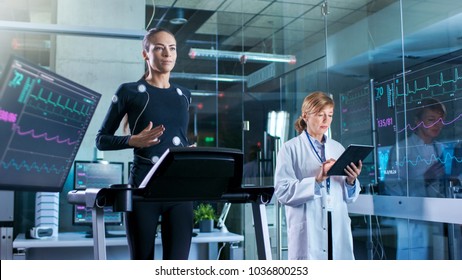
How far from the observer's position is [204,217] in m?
3.60

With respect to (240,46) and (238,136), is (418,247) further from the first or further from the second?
Answer: (240,46)

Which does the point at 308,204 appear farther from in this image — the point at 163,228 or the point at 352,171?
the point at 163,228

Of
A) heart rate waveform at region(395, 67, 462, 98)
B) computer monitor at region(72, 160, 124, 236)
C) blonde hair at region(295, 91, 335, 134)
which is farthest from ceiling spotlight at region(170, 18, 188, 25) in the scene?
heart rate waveform at region(395, 67, 462, 98)

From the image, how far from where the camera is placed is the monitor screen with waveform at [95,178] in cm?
330

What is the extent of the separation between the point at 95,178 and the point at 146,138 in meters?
1.28

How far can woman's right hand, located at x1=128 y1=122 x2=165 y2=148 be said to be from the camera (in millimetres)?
2189

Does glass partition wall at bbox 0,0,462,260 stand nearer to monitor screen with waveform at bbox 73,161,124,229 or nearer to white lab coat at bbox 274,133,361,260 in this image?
monitor screen with waveform at bbox 73,161,124,229

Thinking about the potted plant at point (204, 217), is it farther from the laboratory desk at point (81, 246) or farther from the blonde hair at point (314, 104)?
the blonde hair at point (314, 104)

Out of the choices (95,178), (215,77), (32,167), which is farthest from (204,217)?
(32,167)

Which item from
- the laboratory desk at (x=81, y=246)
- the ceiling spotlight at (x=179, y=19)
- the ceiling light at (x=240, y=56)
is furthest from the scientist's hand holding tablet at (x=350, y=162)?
the ceiling spotlight at (x=179, y=19)

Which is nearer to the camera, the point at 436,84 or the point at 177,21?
the point at 436,84

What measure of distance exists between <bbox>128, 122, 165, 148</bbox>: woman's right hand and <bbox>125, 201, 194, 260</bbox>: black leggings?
11.3 inches

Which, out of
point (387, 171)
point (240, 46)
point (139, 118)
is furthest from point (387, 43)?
point (139, 118)
